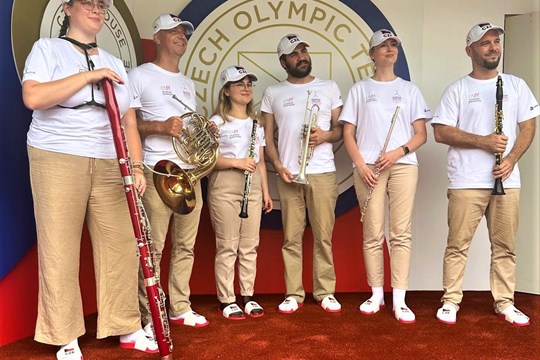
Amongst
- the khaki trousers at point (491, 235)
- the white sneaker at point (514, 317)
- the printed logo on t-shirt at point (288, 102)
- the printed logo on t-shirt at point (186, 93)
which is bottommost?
the white sneaker at point (514, 317)

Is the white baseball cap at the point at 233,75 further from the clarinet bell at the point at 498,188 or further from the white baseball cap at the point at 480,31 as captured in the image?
the clarinet bell at the point at 498,188

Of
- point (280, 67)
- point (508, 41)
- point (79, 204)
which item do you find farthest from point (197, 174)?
point (508, 41)

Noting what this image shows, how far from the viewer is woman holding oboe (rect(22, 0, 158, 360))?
9.10 ft

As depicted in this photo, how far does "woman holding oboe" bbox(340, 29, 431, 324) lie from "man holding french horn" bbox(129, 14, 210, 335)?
128cm

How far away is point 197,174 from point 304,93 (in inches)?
45.7

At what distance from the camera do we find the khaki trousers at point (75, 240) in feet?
9.28

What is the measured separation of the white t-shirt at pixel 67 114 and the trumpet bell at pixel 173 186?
0.45 m

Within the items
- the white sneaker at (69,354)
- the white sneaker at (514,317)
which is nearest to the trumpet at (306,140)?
the white sneaker at (514,317)

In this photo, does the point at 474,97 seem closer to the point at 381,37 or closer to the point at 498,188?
the point at 498,188

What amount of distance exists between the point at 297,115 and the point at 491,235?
1.74 meters

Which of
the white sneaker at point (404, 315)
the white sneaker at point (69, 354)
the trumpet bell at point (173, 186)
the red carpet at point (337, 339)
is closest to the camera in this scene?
the white sneaker at point (69, 354)

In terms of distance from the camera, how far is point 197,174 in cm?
365

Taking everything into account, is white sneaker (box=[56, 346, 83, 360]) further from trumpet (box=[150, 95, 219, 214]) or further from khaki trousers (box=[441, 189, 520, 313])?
khaki trousers (box=[441, 189, 520, 313])

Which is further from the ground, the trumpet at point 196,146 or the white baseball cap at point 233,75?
the white baseball cap at point 233,75
